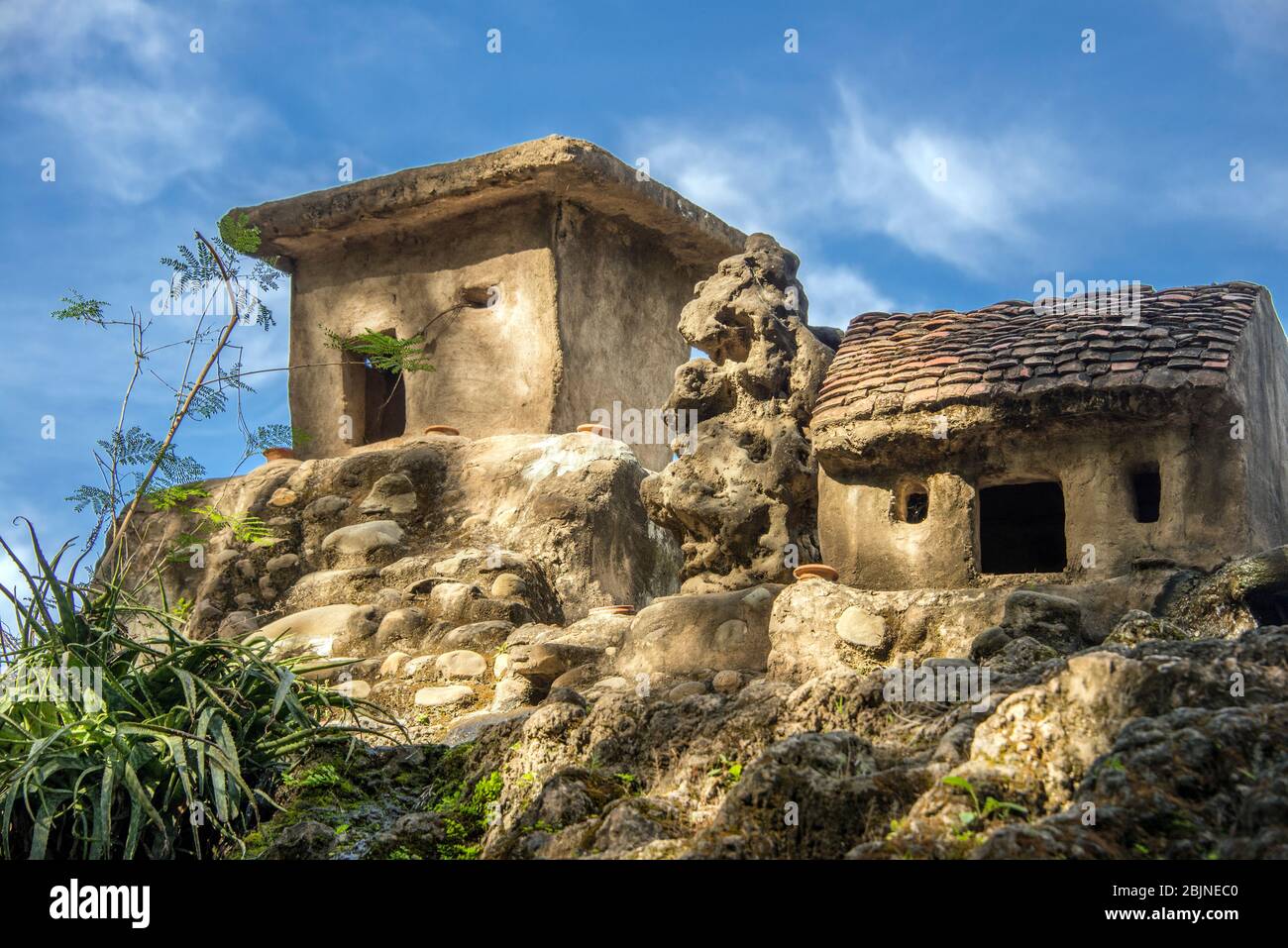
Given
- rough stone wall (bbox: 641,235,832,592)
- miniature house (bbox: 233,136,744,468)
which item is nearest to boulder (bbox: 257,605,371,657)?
rough stone wall (bbox: 641,235,832,592)

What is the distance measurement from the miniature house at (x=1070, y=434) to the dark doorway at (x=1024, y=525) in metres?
2.18

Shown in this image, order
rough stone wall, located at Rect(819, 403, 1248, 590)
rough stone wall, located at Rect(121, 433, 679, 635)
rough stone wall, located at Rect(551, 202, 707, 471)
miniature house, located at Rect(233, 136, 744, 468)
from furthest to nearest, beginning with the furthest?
1. rough stone wall, located at Rect(551, 202, 707, 471)
2. miniature house, located at Rect(233, 136, 744, 468)
3. rough stone wall, located at Rect(121, 433, 679, 635)
4. rough stone wall, located at Rect(819, 403, 1248, 590)

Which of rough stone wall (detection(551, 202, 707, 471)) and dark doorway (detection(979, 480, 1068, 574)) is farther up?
rough stone wall (detection(551, 202, 707, 471))

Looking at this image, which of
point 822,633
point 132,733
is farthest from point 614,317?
point 132,733

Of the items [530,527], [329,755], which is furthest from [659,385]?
[329,755]

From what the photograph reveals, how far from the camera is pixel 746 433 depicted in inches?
354

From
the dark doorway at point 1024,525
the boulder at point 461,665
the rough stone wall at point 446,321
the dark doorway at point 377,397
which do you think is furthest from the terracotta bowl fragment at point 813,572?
the dark doorway at point 377,397

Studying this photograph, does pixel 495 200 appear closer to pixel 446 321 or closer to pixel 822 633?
pixel 446 321

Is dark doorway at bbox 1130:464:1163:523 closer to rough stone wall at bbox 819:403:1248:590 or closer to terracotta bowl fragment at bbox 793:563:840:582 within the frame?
rough stone wall at bbox 819:403:1248:590

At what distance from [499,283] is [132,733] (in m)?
7.33

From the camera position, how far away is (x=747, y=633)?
25.9ft

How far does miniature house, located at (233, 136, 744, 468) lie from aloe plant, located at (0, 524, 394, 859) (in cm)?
577

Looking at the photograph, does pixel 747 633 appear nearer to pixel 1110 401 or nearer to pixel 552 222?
pixel 1110 401

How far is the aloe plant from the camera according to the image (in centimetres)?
577
